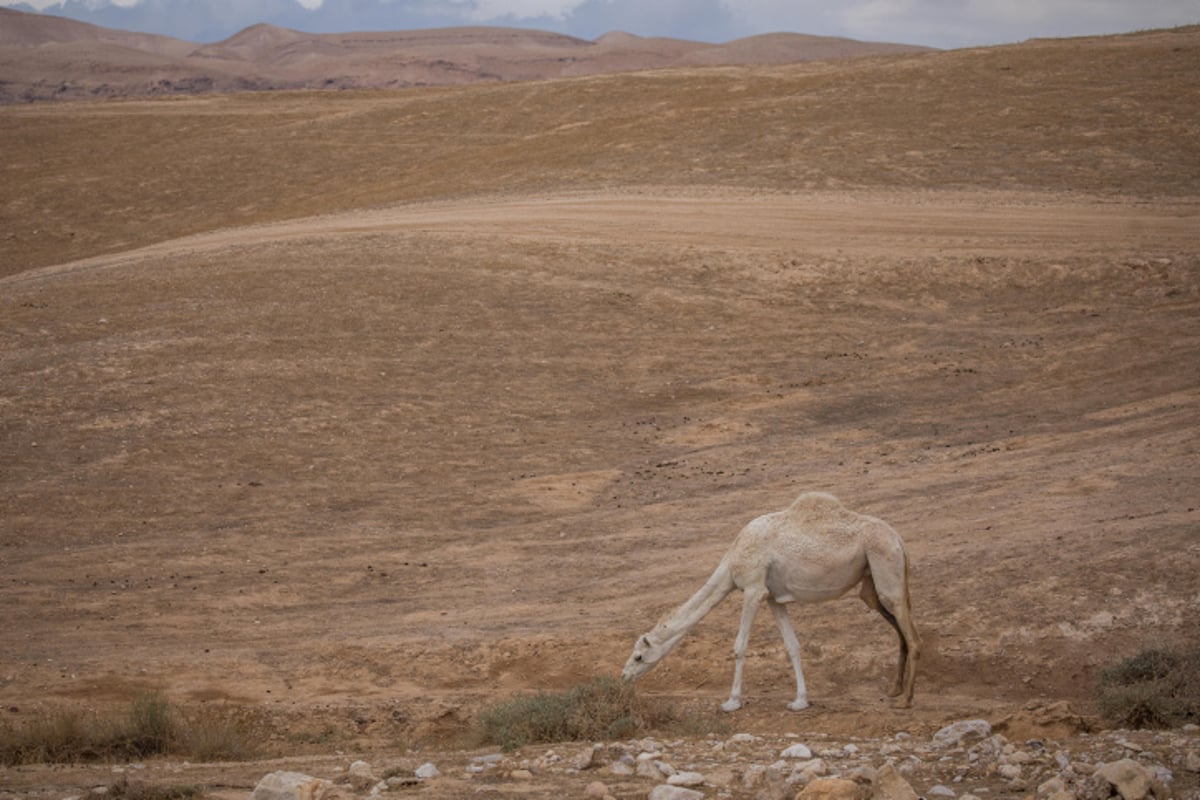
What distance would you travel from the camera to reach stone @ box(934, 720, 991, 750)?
29.2 feet

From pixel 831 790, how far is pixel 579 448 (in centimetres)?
1355

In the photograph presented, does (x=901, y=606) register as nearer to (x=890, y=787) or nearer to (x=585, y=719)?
(x=585, y=719)

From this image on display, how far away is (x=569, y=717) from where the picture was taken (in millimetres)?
10180

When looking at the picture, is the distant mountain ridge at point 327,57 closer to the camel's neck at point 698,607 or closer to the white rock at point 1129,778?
the camel's neck at point 698,607

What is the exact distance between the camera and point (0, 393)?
21.9m

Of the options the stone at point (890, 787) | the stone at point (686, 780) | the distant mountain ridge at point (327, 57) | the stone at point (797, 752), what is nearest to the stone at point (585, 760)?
the stone at point (686, 780)

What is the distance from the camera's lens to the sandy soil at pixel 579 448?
41.2ft

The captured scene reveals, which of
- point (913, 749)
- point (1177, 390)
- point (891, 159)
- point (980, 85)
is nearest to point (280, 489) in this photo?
point (913, 749)

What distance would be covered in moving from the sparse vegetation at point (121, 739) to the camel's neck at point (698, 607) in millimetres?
3728

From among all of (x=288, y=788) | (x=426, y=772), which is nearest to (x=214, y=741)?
(x=426, y=772)

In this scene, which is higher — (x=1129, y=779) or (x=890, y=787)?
(x=1129, y=779)

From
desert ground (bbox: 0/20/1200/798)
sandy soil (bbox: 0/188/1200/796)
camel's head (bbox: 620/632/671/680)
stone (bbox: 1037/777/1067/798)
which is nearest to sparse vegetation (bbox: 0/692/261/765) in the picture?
desert ground (bbox: 0/20/1200/798)

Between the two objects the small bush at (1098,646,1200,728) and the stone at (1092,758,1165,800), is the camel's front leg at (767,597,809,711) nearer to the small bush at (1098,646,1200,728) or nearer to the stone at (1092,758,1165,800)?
the small bush at (1098,646,1200,728)

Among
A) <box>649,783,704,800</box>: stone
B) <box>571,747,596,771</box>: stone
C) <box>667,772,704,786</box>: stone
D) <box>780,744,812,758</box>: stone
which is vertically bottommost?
<box>571,747,596,771</box>: stone
